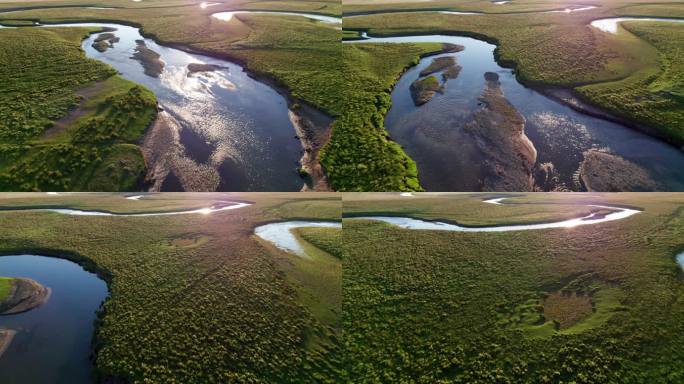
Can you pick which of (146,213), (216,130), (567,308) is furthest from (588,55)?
(146,213)

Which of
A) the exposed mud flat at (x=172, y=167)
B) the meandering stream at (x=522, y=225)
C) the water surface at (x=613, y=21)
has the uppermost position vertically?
the water surface at (x=613, y=21)

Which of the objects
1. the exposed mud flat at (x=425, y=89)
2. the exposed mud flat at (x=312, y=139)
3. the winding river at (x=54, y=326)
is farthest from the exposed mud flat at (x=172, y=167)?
the exposed mud flat at (x=425, y=89)

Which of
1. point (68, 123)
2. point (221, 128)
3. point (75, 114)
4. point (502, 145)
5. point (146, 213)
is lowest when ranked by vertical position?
point (146, 213)

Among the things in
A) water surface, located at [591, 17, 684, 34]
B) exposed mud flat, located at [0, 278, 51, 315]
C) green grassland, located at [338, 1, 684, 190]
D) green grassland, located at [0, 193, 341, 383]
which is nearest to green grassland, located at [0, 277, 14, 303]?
exposed mud flat, located at [0, 278, 51, 315]

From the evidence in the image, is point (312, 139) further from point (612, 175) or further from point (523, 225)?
point (612, 175)

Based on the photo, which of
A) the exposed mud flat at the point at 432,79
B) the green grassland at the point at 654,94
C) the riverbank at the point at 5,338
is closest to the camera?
the riverbank at the point at 5,338

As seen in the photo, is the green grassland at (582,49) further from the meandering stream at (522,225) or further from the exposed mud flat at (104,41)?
the exposed mud flat at (104,41)

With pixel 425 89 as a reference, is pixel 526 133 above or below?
below
